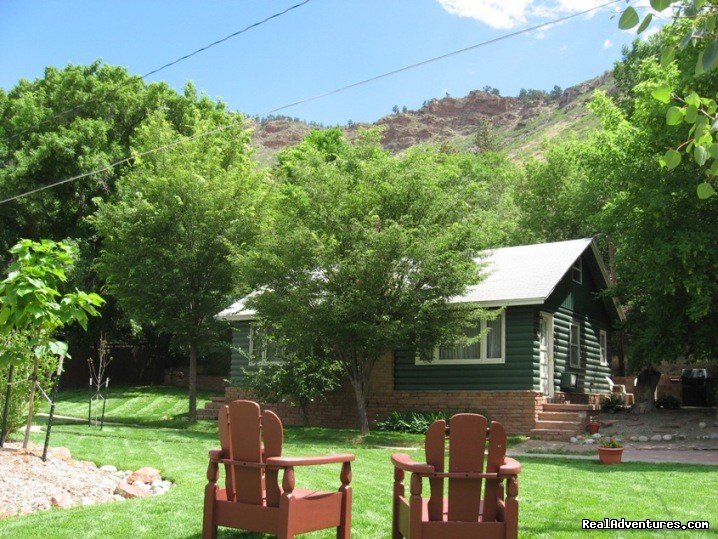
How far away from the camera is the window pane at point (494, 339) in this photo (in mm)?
17062

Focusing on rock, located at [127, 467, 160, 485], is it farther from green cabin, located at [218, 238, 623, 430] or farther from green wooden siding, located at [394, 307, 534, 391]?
green wooden siding, located at [394, 307, 534, 391]

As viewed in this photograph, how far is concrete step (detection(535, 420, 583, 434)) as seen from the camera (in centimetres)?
1574

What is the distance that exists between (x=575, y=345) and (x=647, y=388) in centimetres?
224

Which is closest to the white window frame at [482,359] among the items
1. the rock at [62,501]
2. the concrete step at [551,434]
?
the concrete step at [551,434]

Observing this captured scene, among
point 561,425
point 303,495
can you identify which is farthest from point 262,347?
point 303,495

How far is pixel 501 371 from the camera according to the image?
16.8 meters

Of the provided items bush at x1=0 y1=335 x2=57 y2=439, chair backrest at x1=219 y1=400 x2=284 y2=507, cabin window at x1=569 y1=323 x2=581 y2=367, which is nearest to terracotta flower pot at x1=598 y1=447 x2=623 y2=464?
chair backrest at x1=219 y1=400 x2=284 y2=507

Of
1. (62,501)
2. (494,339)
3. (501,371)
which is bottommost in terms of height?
(62,501)

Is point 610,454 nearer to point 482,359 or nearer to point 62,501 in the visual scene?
point 482,359

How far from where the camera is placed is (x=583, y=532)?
545 centimetres

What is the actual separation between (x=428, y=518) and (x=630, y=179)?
1484 cm

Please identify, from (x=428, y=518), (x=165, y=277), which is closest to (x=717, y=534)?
(x=428, y=518)

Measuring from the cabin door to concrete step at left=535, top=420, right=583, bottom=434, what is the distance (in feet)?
4.60

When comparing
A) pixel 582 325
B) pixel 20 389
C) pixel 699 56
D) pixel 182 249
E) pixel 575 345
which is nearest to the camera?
pixel 699 56
